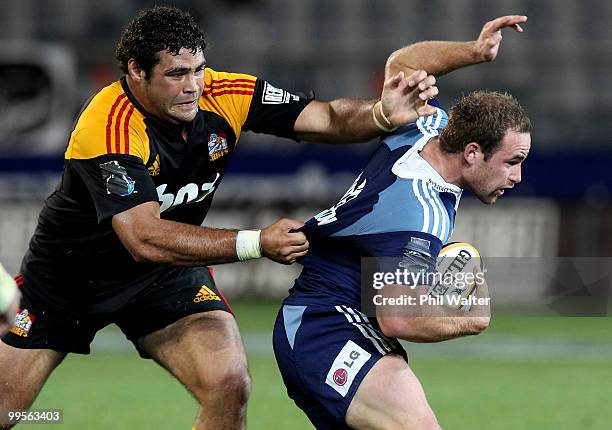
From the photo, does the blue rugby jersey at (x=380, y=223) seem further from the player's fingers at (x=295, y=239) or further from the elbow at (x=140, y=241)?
the elbow at (x=140, y=241)

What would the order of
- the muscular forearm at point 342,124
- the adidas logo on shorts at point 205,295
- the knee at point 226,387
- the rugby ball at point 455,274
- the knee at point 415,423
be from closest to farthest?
the knee at point 415,423
the rugby ball at point 455,274
the knee at point 226,387
the muscular forearm at point 342,124
the adidas logo on shorts at point 205,295

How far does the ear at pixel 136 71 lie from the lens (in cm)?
612

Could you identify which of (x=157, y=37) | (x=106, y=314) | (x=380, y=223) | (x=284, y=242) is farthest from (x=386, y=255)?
(x=106, y=314)

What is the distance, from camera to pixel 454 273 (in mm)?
5473

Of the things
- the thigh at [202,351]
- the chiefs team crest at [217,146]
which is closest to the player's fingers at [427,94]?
the chiefs team crest at [217,146]

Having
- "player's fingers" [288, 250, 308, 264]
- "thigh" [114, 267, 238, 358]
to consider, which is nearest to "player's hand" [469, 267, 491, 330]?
"player's fingers" [288, 250, 308, 264]

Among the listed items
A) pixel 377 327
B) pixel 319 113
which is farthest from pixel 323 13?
pixel 377 327

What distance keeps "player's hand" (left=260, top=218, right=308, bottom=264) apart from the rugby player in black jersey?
13 centimetres

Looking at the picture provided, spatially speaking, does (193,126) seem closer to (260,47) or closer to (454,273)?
(454,273)

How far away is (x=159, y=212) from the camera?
6.05 metres

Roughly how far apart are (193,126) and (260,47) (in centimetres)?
1254

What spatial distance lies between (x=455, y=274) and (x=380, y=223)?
0.41 m

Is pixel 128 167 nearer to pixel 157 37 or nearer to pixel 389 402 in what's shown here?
pixel 157 37

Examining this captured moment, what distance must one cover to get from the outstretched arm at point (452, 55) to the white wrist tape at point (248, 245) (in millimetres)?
1265
